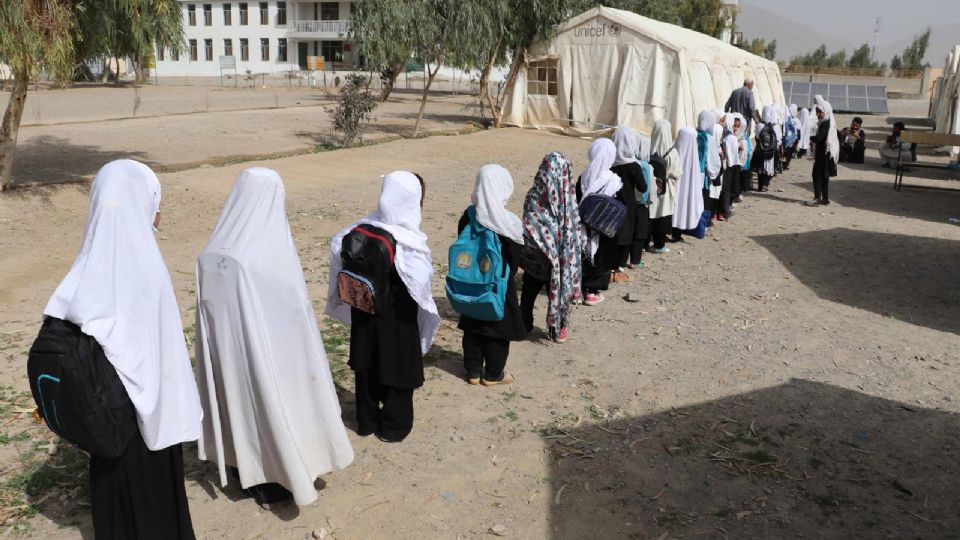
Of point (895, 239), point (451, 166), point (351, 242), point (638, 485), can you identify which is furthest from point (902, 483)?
point (451, 166)

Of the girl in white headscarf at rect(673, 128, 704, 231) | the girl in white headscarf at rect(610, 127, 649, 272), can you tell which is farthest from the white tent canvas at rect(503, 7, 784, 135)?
the girl in white headscarf at rect(610, 127, 649, 272)

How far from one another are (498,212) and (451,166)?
1010cm

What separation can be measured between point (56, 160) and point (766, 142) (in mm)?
11683

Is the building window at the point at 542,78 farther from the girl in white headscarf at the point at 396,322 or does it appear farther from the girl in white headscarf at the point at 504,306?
the girl in white headscarf at the point at 396,322

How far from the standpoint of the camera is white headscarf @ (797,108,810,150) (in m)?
17.7

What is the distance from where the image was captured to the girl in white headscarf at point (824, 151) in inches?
440

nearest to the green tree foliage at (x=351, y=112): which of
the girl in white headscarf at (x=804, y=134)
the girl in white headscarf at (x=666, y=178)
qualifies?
the girl in white headscarf at (x=666, y=178)

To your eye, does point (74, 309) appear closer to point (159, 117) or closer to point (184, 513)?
point (184, 513)

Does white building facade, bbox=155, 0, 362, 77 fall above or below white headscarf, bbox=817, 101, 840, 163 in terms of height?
above

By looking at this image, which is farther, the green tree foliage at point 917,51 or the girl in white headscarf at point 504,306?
the green tree foliage at point 917,51

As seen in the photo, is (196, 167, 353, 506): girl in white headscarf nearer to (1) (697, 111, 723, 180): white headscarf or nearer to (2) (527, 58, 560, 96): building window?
(1) (697, 111, 723, 180): white headscarf

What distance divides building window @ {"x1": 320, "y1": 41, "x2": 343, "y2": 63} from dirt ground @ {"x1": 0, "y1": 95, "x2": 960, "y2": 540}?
46007 mm

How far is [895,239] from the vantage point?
9602 millimetres

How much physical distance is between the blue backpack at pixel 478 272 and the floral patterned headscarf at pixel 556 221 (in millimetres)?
723
